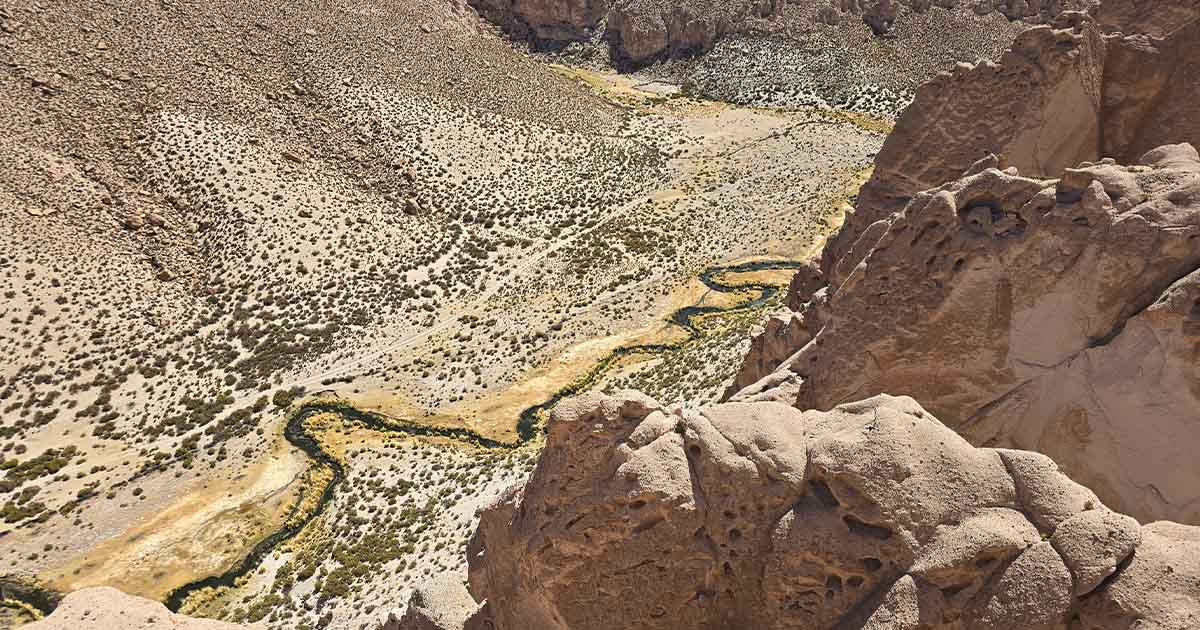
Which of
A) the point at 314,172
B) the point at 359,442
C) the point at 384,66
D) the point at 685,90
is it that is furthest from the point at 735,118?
the point at 359,442

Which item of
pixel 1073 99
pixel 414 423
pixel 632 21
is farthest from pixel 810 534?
pixel 632 21

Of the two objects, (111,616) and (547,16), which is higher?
(547,16)

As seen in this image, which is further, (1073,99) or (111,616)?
(1073,99)

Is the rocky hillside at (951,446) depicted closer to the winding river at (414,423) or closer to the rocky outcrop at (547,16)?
the winding river at (414,423)

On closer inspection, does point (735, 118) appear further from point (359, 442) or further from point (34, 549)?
point (34, 549)

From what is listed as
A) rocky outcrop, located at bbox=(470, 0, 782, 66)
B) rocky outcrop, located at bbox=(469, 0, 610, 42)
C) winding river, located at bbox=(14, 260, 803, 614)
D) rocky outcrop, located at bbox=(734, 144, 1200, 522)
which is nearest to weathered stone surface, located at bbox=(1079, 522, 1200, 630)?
rocky outcrop, located at bbox=(734, 144, 1200, 522)

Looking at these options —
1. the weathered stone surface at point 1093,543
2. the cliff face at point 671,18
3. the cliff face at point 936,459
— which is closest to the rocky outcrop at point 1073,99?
the cliff face at point 936,459

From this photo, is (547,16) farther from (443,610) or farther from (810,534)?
(810,534)
